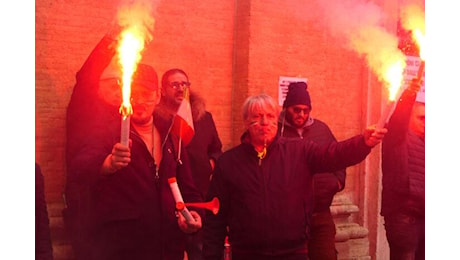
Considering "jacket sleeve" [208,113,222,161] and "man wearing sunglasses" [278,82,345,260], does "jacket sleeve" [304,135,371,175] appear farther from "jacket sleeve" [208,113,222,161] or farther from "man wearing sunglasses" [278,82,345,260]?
"jacket sleeve" [208,113,222,161]

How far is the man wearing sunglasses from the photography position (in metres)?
5.11

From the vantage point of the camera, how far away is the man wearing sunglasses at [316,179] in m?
5.11

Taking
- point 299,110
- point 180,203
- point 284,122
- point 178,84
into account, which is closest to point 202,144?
point 178,84

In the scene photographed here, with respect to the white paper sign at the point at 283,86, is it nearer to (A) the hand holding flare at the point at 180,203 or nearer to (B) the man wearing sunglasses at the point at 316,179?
(B) the man wearing sunglasses at the point at 316,179

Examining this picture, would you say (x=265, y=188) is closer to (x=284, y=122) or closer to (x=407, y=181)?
(x=284, y=122)

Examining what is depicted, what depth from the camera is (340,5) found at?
18.9 ft

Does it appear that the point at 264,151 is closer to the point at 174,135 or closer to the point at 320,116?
the point at 174,135

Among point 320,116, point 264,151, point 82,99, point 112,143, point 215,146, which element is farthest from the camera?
point 320,116

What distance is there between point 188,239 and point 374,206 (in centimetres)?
177

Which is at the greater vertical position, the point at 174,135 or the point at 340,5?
the point at 340,5

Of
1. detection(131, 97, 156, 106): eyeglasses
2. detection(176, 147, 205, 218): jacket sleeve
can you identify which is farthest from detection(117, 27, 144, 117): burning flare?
detection(176, 147, 205, 218): jacket sleeve

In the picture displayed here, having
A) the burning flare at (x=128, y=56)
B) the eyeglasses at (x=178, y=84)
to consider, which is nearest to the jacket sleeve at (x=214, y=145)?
the eyeglasses at (x=178, y=84)

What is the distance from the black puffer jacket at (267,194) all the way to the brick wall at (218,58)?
3.74 ft
